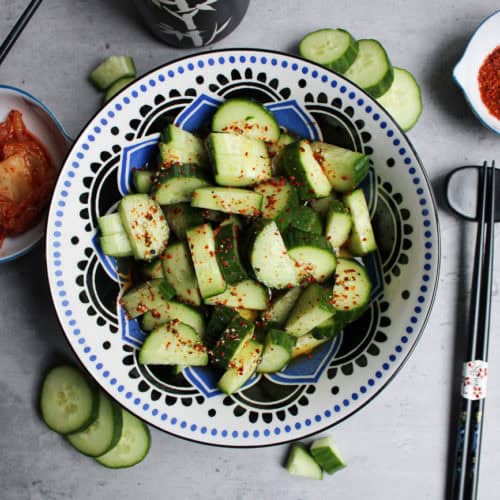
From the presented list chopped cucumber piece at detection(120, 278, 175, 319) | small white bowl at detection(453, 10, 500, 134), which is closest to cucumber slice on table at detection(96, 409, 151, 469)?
chopped cucumber piece at detection(120, 278, 175, 319)

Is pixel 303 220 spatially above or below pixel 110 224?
above

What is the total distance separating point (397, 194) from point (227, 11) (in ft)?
2.90

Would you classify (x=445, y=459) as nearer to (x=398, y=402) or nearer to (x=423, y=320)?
(x=398, y=402)

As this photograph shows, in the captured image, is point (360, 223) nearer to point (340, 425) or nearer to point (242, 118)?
point (242, 118)

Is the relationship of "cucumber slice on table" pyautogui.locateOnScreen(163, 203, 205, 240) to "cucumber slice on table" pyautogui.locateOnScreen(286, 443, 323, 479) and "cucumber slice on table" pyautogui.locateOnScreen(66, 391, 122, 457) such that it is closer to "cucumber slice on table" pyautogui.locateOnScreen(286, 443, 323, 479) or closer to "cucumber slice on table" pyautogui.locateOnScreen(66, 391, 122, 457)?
"cucumber slice on table" pyautogui.locateOnScreen(66, 391, 122, 457)

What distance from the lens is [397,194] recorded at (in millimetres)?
1672

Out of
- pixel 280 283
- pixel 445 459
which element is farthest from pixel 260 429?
pixel 445 459

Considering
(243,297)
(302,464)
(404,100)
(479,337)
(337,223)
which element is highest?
(404,100)

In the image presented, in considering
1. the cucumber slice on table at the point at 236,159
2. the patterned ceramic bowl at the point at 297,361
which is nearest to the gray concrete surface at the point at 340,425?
the patterned ceramic bowl at the point at 297,361

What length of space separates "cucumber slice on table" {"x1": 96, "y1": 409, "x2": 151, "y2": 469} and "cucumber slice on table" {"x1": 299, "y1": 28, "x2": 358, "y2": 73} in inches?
60.1

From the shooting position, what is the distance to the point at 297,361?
5.82ft

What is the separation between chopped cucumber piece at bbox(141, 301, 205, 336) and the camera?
170cm

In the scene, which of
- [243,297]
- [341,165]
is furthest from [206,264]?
[341,165]

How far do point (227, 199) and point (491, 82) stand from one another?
3.87ft
